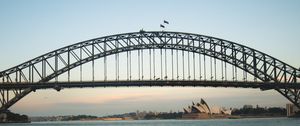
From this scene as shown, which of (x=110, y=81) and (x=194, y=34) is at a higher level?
(x=194, y=34)

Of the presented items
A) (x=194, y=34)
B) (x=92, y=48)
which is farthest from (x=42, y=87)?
(x=194, y=34)

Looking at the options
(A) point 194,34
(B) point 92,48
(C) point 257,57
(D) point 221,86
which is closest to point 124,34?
(B) point 92,48

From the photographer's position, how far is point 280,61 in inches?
3231

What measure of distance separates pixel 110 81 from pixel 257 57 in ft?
75.2

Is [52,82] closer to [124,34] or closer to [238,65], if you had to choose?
[124,34]

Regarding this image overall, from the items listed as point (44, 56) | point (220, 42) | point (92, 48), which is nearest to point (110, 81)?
point (92, 48)

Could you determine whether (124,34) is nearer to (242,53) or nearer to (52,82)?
(52,82)

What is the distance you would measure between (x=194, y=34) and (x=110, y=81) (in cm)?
1385

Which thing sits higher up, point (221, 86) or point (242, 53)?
point (242, 53)

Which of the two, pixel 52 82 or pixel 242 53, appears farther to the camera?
pixel 242 53

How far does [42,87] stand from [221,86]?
2509 centimetres

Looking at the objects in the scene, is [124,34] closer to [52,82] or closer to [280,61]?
[52,82]

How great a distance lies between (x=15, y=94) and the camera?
75500mm

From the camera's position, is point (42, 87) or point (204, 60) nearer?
point (42, 87)
